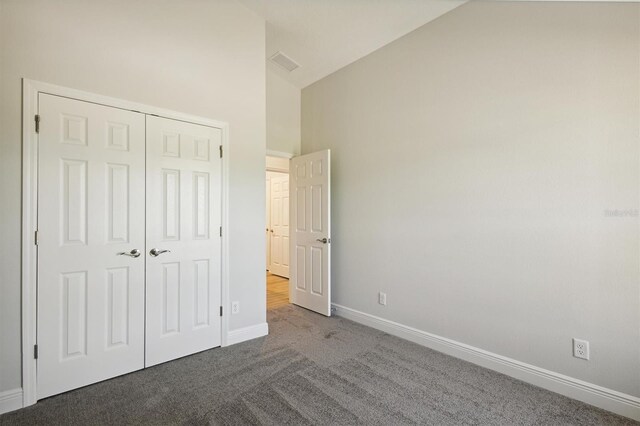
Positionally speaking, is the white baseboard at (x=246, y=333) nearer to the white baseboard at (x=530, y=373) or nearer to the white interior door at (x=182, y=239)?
the white interior door at (x=182, y=239)

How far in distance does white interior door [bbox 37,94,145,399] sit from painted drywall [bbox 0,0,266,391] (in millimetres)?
142

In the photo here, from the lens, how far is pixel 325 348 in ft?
9.12

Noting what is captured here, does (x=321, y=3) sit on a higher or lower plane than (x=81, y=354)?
higher

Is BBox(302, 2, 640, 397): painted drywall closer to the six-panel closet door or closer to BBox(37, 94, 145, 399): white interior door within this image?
the six-panel closet door

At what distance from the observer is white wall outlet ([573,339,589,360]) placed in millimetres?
1992

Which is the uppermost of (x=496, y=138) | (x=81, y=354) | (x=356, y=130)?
(x=356, y=130)

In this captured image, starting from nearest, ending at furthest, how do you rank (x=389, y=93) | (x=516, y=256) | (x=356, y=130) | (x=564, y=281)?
(x=564, y=281) < (x=516, y=256) < (x=389, y=93) < (x=356, y=130)

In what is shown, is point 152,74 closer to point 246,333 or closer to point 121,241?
point 121,241

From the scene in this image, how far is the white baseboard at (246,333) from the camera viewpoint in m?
2.85

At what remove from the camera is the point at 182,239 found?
2.58m

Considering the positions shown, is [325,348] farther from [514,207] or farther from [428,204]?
[514,207]

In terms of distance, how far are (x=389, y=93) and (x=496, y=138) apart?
1277mm

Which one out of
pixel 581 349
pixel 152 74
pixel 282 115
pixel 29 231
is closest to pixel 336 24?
pixel 282 115

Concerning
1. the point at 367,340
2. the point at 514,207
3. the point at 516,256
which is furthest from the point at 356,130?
the point at 367,340
